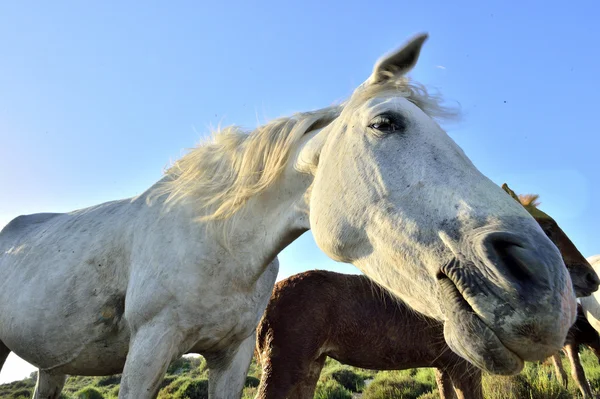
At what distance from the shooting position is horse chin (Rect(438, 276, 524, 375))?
1.21m

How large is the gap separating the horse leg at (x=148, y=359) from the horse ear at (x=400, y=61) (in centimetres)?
173

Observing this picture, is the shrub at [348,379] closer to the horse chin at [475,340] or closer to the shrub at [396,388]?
the shrub at [396,388]

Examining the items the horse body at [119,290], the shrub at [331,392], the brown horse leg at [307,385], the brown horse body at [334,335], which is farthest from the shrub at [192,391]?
the horse body at [119,290]

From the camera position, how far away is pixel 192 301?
89.7 inches

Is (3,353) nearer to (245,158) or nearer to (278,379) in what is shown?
(278,379)

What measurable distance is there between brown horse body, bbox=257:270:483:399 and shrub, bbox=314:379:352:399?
4856 mm

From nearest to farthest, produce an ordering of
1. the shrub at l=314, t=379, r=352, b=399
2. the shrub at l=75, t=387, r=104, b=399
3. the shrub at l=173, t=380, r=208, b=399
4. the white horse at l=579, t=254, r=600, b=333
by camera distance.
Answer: the white horse at l=579, t=254, r=600, b=333 → the shrub at l=314, t=379, r=352, b=399 → the shrub at l=173, t=380, r=208, b=399 → the shrub at l=75, t=387, r=104, b=399

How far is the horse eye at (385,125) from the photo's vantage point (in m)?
1.83

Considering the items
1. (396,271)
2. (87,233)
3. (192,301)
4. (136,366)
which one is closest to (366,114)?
(396,271)

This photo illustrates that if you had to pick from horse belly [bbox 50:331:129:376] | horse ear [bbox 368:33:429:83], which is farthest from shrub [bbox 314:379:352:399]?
horse ear [bbox 368:33:429:83]

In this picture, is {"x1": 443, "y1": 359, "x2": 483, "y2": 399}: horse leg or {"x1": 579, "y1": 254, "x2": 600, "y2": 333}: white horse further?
{"x1": 579, "y1": 254, "x2": 600, "y2": 333}: white horse

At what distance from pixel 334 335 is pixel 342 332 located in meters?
0.09

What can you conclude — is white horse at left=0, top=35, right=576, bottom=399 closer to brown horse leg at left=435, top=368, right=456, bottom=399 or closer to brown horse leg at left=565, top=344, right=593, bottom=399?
brown horse leg at left=435, top=368, right=456, bottom=399

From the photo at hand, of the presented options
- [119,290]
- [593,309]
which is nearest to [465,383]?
[593,309]
